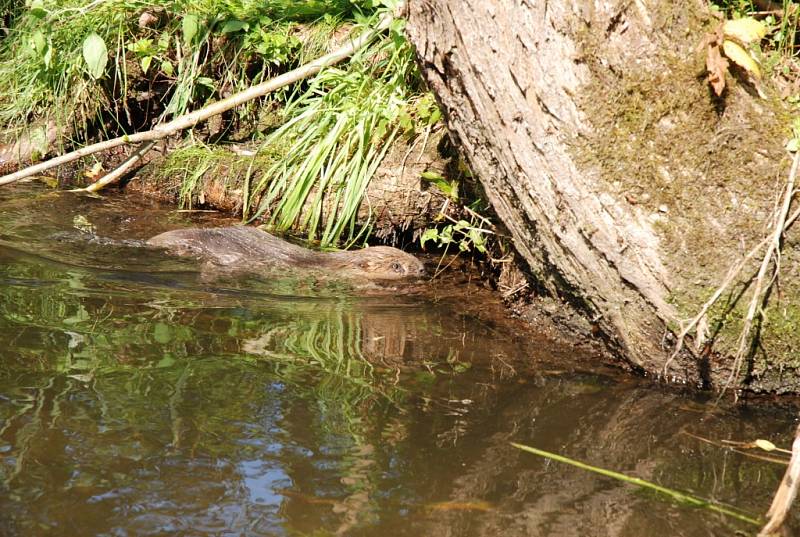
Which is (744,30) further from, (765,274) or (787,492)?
(787,492)

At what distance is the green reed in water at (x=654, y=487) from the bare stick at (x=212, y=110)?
3670 mm

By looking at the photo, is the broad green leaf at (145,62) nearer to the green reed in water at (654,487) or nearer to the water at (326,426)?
the water at (326,426)

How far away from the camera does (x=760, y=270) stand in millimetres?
3283

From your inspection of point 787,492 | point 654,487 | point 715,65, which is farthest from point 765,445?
point 715,65

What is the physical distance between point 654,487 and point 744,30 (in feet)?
5.86

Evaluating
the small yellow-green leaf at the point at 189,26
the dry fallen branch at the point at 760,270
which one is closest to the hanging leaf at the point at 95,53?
the small yellow-green leaf at the point at 189,26

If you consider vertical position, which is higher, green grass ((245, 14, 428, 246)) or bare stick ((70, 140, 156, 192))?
green grass ((245, 14, 428, 246))

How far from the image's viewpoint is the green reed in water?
2.73 meters

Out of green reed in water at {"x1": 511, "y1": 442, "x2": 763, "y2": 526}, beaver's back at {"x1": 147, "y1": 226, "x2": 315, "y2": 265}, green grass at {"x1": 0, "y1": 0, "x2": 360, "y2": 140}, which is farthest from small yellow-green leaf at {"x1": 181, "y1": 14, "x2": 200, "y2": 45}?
green reed in water at {"x1": 511, "y1": 442, "x2": 763, "y2": 526}

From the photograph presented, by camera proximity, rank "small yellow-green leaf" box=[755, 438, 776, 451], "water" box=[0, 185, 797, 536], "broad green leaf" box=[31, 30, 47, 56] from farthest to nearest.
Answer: "broad green leaf" box=[31, 30, 47, 56] → "small yellow-green leaf" box=[755, 438, 776, 451] → "water" box=[0, 185, 797, 536]

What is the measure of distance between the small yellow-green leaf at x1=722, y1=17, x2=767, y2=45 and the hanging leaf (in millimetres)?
4746

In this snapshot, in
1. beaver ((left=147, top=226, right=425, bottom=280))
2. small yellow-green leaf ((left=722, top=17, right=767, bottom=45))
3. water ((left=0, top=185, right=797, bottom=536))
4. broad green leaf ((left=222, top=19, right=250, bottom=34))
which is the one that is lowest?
water ((left=0, top=185, right=797, bottom=536))

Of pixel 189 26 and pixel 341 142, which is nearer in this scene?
pixel 341 142

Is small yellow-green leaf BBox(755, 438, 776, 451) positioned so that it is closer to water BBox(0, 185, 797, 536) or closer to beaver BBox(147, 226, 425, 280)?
water BBox(0, 185, 797, 536)
